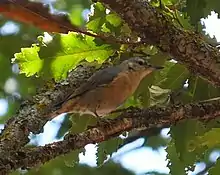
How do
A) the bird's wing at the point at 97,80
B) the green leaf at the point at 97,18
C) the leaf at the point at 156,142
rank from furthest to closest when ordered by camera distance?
1. the leaf at the point at 156,142
2. the bird's wing at the point at 97,80
3. the green leaf at the point at 97,18

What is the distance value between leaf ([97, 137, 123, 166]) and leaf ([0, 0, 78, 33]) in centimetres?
77

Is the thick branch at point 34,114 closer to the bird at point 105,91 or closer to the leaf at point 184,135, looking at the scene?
the bird at point 105,91

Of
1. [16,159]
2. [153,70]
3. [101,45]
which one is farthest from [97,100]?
[16,159]

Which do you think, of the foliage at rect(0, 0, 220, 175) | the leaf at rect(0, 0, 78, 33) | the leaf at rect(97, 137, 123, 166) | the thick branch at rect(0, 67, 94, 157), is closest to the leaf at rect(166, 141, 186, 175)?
the foliage at rect(0, 0, 220, 175)

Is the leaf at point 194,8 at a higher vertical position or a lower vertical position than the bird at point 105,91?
lower

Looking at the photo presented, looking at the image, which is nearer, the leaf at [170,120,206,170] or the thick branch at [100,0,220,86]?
the thick branch at [100,0,220,86]

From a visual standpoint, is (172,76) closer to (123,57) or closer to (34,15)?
(123,57)

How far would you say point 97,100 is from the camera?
96.1 inches

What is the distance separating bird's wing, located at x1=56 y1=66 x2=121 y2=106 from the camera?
219cm

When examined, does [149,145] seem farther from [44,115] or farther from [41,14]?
[41,14]

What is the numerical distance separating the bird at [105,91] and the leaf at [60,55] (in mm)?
137

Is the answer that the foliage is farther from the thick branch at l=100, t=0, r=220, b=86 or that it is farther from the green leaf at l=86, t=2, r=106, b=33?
the thick branch at l=100, t=0, r=220, b=86

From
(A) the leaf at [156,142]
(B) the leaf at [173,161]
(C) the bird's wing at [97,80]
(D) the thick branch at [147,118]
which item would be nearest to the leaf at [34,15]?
(D) the thick branch at [147,118]

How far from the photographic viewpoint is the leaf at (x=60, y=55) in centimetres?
191
